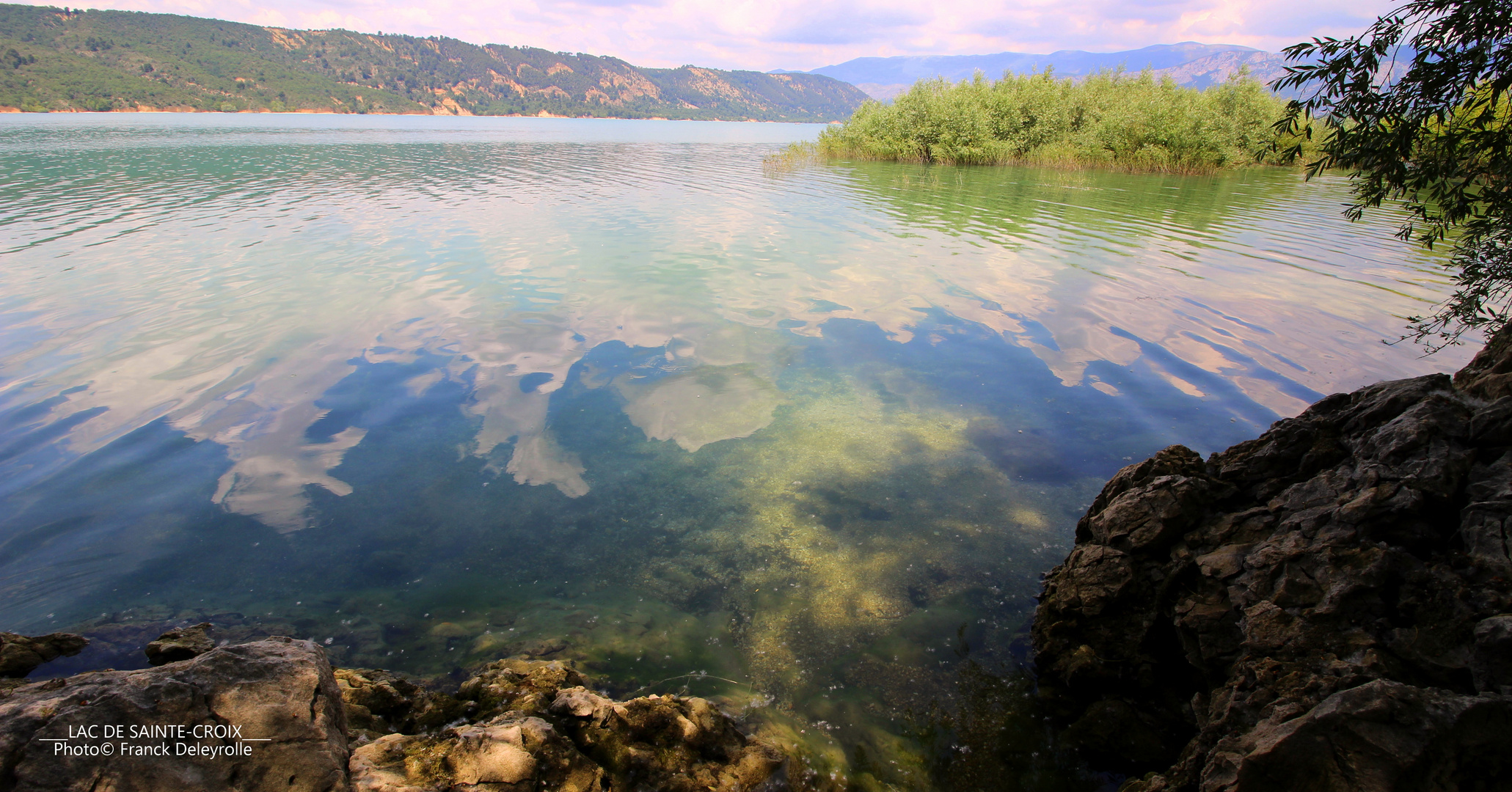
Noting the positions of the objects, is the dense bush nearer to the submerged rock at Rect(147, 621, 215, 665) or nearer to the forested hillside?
the submerged rock at Rect(147, 621, 215, 665)

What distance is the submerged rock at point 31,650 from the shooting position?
169 inches

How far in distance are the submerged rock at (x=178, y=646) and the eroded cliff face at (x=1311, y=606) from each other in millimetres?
6239

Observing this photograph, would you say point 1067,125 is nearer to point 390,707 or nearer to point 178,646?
point 390,707

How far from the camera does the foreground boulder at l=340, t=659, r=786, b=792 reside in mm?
3182

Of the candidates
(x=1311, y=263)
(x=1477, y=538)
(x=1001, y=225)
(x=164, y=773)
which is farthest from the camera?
(x=1001, y=225)

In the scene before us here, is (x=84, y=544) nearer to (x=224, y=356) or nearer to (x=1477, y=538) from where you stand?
(x=224, y=356)

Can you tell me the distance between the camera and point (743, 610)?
5.62 meters

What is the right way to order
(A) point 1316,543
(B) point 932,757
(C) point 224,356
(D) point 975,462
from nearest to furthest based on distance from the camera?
(A) point 1316,543 < (B) point 932,757 < (D) point 975,462 < (C) point 224,356

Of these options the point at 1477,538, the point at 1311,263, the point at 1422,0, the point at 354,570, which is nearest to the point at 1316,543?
the point at 1477,538

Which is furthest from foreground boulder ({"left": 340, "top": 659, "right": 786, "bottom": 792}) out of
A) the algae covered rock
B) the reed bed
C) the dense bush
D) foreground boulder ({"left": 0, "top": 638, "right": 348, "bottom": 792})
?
the dense bush

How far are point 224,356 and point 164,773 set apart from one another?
10.5m

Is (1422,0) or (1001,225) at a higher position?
(1422,0)

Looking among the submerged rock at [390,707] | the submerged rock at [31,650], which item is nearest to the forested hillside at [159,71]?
the submerged rock at [31,650]

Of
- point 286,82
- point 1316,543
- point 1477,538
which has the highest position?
point 286,82
